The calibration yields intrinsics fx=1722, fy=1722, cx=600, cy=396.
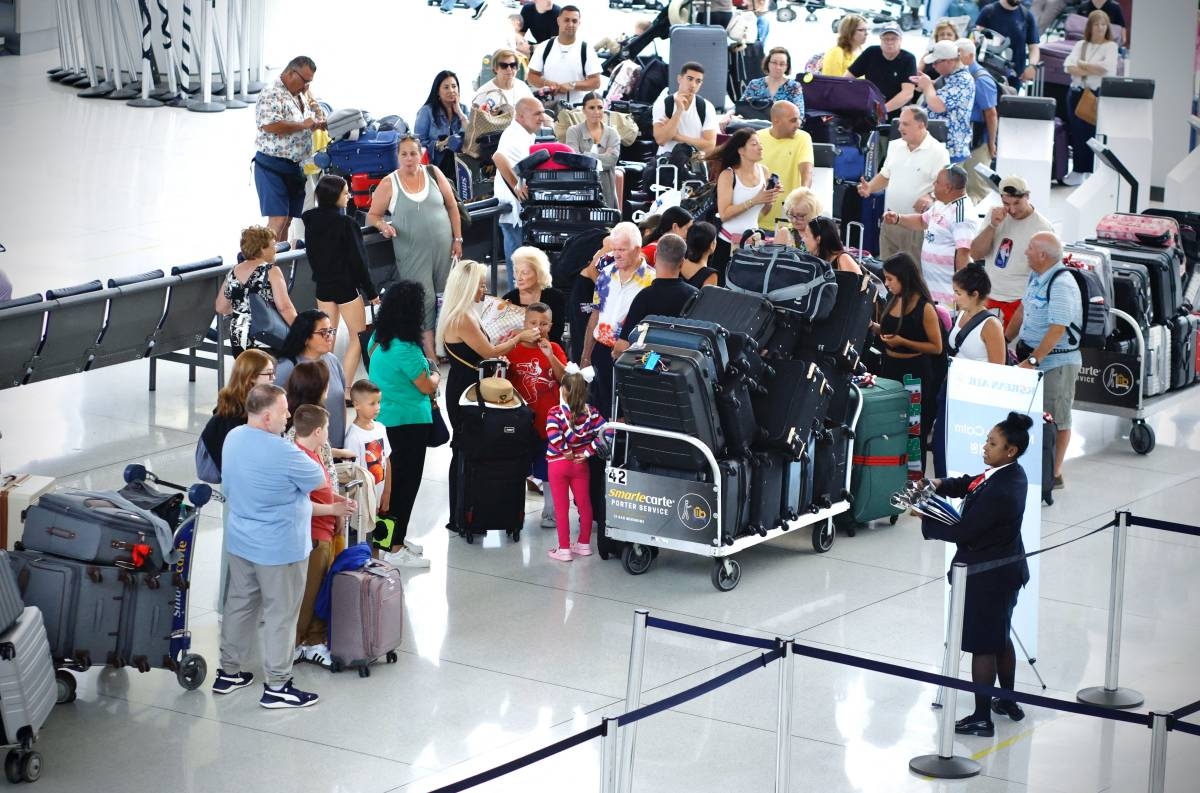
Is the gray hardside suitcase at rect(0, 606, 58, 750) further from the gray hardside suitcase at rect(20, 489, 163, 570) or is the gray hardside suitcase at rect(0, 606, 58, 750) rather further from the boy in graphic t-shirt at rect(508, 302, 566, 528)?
the boy in graphic t-shirt at rect(508, 302, 566, 528)

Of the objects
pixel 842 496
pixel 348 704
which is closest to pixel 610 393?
pixel 842 496

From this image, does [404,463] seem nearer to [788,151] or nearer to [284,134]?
[788,151]

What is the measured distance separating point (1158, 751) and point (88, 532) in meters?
4.31

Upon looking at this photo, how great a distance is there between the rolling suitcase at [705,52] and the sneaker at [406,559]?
31.7 feet

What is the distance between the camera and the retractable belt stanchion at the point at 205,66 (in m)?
23.3

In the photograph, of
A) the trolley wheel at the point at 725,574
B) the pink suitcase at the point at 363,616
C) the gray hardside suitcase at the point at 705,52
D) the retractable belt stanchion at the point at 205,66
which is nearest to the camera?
the pink suitcase at the point at 363,616

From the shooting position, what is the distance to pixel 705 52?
18.2 m

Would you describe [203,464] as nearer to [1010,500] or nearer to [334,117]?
[1010,500]

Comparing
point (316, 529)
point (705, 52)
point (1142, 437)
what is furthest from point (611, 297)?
point (705, 52)

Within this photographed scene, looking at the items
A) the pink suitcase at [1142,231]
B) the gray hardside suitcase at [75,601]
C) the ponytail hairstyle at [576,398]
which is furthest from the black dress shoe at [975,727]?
the pink suitcase at [1142,231]

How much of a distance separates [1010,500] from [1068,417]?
3.67m

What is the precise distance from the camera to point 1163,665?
8.33 m

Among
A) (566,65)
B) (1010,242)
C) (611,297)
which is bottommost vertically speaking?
(611,297)

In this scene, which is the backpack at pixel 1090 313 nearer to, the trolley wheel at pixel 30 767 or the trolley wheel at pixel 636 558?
the trolley wheel at pixel 636 558
